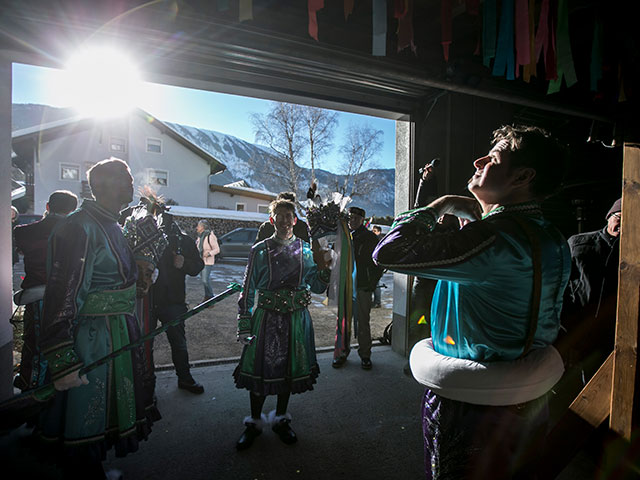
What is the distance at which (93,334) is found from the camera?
6.54 feet

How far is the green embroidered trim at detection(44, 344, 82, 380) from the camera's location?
69.9 inches

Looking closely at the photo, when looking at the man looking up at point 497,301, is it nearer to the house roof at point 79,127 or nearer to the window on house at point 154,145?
the house roof at point 79,127

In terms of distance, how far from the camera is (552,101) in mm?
2566

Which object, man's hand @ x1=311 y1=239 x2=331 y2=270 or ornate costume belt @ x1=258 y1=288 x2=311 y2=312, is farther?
man's hand @ x1=311 y1=239 x2=331 y2=270

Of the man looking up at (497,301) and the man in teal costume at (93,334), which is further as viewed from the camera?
the man in teal costume at (93,334)

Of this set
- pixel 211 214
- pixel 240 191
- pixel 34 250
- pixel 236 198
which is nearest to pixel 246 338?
pixel 34 250

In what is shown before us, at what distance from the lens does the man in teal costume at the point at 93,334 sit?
182 centimetres

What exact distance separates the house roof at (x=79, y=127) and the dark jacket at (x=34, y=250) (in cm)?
2260

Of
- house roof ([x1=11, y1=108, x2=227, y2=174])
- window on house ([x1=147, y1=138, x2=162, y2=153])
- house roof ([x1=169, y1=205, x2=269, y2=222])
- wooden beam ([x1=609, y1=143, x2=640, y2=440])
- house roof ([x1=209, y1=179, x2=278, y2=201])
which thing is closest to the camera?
wooden beam ([x1=609, y1=143, x2=640, y2=440])

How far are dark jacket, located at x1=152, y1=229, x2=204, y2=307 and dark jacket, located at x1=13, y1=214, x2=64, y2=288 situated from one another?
951mm

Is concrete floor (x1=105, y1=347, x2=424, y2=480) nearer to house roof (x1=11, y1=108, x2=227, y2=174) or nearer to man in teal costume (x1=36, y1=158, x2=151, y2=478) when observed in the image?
man in teal costume (x1=36, y1=158, x2=151, y2=478)

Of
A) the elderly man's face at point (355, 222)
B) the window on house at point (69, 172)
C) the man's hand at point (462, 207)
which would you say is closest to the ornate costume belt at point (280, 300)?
the man's hand at point (462, 207)

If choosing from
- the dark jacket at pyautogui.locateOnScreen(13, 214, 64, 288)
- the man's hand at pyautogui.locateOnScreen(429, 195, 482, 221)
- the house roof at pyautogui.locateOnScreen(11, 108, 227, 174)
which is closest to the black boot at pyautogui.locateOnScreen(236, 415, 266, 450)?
the dark jacket at pyautogui.locateOnScreen(13, 214, 64, 288)

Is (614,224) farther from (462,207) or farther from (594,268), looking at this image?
(462,207)
